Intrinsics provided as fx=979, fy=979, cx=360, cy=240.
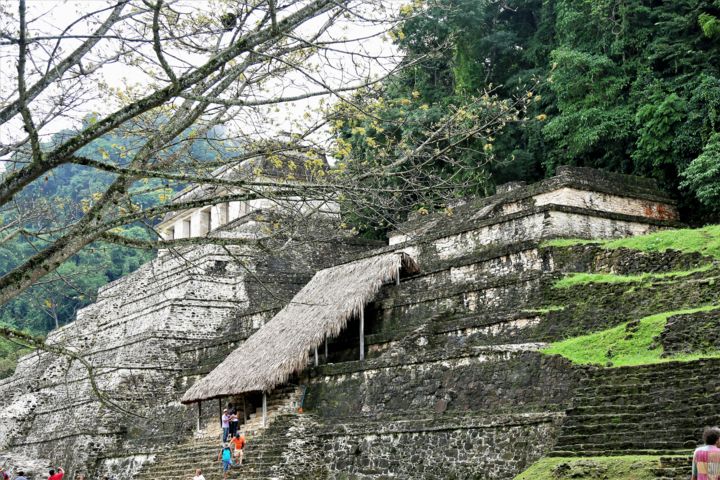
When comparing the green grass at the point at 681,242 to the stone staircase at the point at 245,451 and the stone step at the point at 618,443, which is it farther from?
the stone staircase at the point at 245,451

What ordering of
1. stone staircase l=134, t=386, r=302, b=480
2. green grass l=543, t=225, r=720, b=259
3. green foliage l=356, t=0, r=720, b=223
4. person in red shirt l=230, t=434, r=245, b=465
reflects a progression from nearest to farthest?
green grass l=543, t=225, r=720, b=259, stone staircase l=134, t=386, r=302, b=480, person in red shirt l=230, t=434, r=245, b=465, green foliage l=356, t=0, r=720, b=223

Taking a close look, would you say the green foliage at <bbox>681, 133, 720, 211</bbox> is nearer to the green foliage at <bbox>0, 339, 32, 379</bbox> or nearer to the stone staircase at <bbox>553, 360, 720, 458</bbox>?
the stone staircase at <bbox>553, 360, 720, 458</bbox>

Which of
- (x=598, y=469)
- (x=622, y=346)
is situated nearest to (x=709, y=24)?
(x=622, y=346)

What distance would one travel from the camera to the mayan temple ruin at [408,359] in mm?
10227

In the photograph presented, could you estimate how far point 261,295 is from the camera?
864 inches

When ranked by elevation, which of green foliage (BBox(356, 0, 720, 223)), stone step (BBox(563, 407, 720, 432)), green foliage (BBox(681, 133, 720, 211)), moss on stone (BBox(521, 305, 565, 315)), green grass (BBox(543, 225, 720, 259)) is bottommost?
stone step (BBox(563, 407, 720, 432))

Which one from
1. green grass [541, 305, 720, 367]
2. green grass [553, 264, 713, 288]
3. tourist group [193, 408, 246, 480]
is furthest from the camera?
tourist group [193, 408, 246, 480]

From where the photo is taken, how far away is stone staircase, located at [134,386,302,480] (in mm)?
13961

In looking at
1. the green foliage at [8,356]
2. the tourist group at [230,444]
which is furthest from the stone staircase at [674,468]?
the green foliage at [8,356]

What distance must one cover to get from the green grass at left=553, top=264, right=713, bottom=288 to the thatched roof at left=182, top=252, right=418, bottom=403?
11.0 ft

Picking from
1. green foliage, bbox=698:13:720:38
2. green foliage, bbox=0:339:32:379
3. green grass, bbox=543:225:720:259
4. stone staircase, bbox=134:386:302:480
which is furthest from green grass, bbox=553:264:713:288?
green foliage, bbox=0:339:32:379

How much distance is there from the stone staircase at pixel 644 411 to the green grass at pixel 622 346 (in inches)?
12.8

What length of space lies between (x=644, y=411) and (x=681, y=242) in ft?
15.3

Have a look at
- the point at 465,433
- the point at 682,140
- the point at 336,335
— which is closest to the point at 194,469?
the point at 336,335
